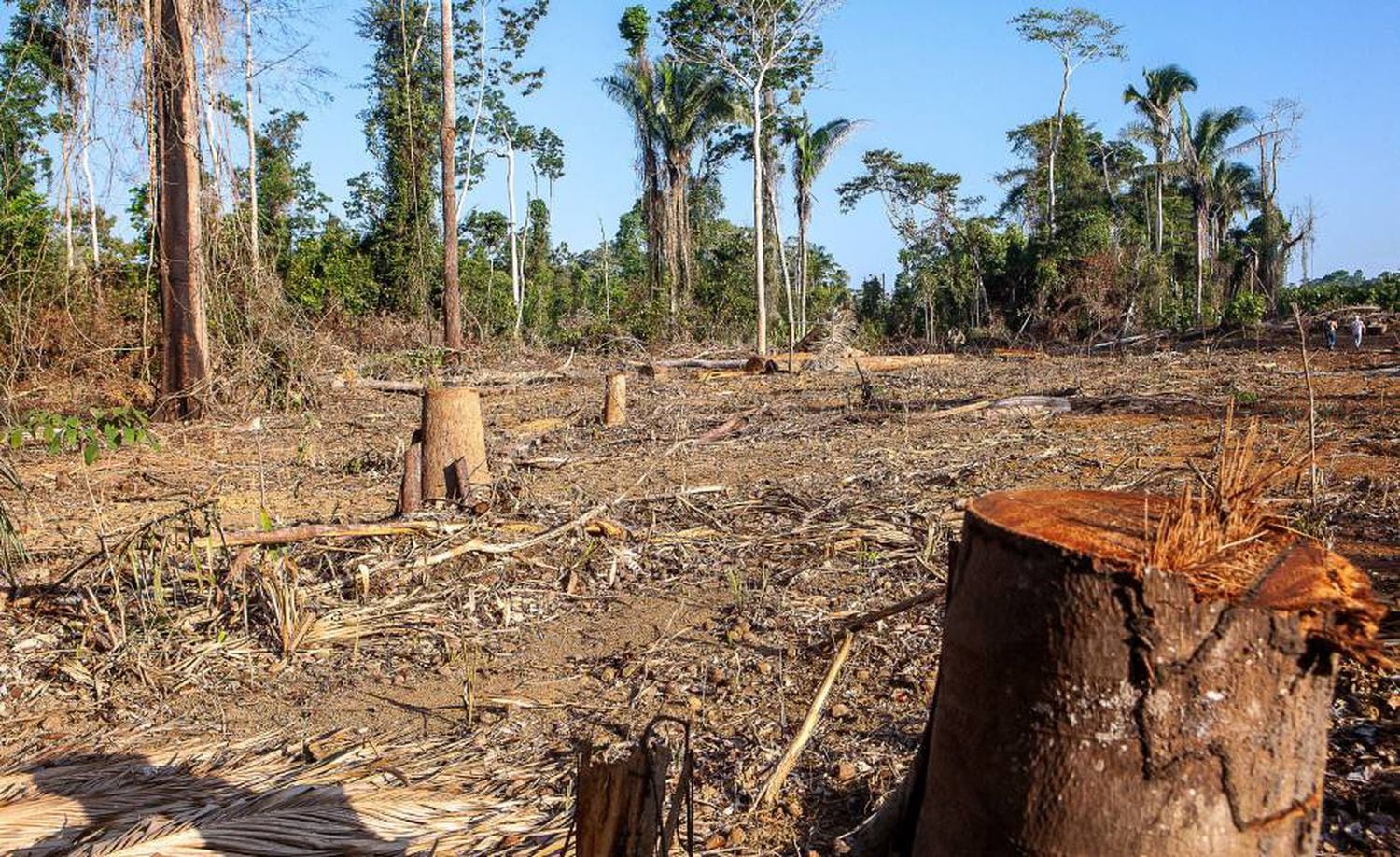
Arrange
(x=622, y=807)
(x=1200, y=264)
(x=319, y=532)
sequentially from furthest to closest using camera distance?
(x=1200, y=264) < (x=319, y=532) < (x=622, y=807)

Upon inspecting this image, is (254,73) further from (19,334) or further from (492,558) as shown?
(492,558)

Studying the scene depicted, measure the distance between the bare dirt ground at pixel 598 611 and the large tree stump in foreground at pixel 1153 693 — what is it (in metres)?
0.65

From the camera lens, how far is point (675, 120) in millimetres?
27250

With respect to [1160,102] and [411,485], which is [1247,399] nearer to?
[411,485]

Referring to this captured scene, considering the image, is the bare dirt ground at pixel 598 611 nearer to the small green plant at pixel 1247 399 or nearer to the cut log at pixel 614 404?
the small green plant at pixel 1247 399

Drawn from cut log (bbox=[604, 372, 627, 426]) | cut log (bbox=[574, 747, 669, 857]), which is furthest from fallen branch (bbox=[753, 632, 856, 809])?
cut log (bbox=[604, 372, 627, 426])

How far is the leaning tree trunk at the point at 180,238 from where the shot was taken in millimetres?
9164

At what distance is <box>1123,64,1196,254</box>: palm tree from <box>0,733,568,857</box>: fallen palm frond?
32.2 meters

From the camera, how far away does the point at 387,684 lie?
3457 mm

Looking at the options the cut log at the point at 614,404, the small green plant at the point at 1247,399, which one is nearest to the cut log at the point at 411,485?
the cut log at the point at 614,404

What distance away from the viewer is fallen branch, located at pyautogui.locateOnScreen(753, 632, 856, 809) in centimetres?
200

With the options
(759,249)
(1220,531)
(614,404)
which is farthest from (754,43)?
(1220,531)

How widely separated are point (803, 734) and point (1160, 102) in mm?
34544

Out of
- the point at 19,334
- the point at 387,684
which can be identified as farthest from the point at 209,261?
the point at 387,684
